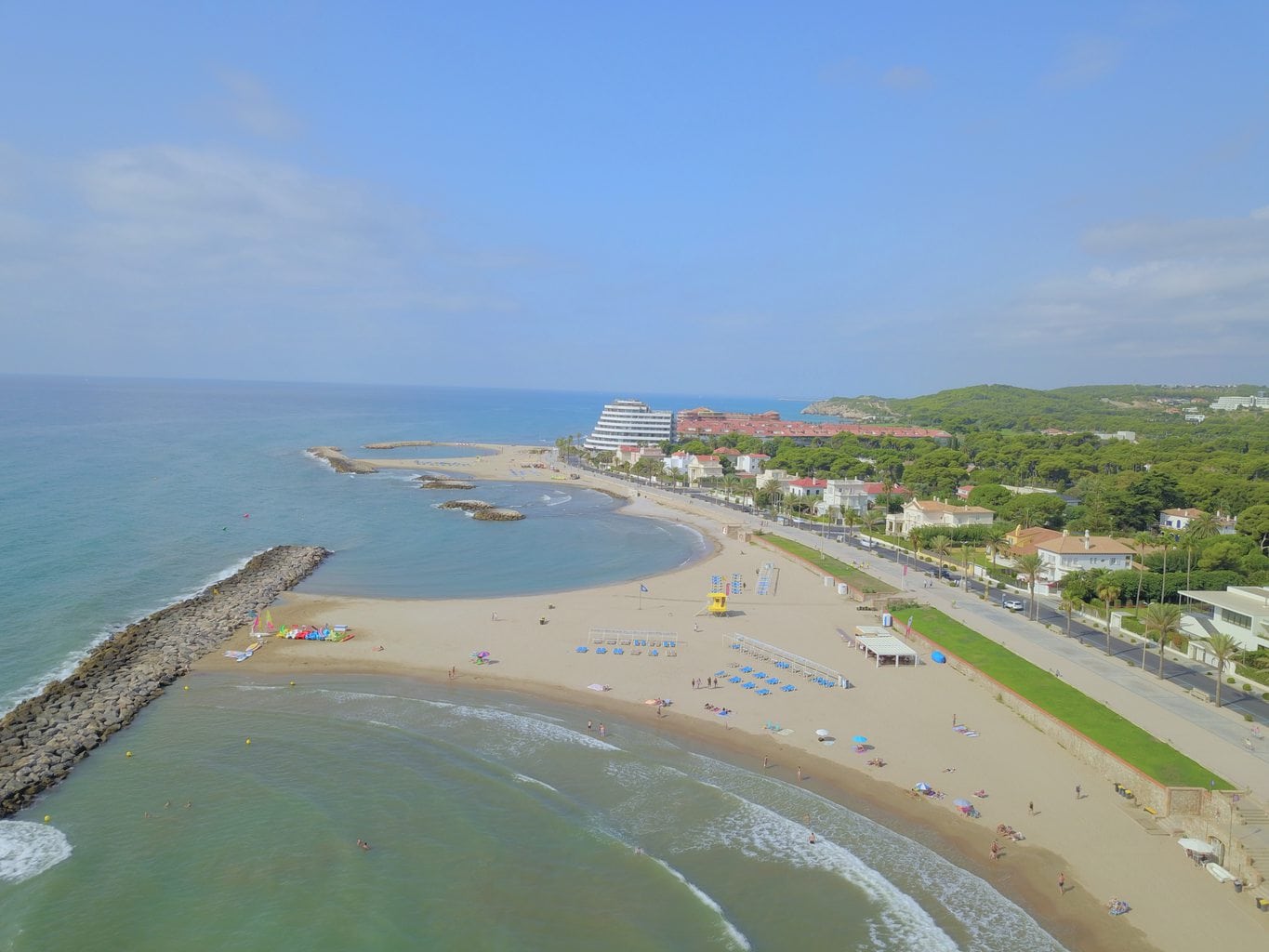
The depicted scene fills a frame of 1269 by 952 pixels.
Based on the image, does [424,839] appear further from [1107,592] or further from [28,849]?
[1107,592]

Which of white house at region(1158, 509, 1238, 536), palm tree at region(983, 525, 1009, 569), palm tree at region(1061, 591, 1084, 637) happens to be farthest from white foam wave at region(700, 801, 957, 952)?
white house at region(1158, 509, 1238, 536)

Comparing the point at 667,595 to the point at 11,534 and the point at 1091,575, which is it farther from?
the point at 11,534

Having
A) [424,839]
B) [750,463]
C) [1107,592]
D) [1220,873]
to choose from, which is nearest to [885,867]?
[1220,873]

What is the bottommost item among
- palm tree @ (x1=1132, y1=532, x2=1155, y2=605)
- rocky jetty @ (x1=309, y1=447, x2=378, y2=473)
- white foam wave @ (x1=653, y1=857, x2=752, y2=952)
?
white foam wave @ (x1=653, y1=857, x2=752, y2=952)

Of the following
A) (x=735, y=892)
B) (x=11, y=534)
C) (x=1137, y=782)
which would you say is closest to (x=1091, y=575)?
(x=1137, y=782)

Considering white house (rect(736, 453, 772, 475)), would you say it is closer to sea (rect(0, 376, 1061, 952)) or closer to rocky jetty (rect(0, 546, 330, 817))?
rocky jetty (rect(0, 546, 330, 817))
